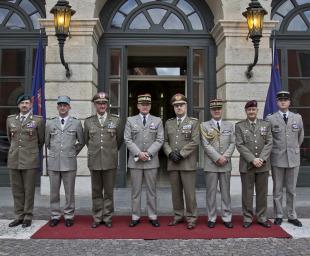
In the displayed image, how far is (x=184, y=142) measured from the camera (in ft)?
20.4

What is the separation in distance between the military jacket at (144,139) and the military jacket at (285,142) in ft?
5.62

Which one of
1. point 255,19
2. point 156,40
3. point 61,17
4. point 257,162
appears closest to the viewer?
point 257,162

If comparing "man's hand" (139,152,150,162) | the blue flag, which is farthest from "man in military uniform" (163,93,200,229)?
the blue flag

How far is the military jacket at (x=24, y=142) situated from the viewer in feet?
20.4

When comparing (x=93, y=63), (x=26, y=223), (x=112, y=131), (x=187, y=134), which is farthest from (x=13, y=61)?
Result: (x=187, y=134)

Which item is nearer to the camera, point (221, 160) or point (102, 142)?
point (221, 160)

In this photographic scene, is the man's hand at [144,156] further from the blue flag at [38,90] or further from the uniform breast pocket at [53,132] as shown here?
the blue flag at [38,90]

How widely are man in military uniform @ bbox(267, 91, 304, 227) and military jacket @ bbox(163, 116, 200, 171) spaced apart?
121 cm

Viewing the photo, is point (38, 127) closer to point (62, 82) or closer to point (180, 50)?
point (62, 82)

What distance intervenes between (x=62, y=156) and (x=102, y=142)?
0.63 metres

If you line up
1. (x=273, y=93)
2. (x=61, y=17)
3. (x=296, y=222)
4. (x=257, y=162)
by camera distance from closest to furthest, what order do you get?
(x=257, y=162), (x=296, y=222), (x=61, y=17), (x=273, y=93)

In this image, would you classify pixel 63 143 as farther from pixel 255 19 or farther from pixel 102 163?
pixel 255 19

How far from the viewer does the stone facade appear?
8.94m

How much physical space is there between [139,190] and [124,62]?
169 inches
